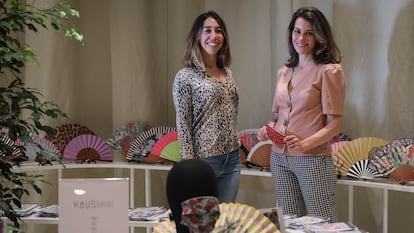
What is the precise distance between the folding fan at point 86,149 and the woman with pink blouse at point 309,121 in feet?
5.17

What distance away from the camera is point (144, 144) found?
3979 mm

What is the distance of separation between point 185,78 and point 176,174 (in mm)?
1636

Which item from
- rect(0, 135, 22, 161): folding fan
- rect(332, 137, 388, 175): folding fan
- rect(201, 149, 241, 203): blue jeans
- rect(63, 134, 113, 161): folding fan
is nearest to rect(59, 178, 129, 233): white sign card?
rect(0, 135, 22, 161): folding fan

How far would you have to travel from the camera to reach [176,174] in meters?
1.33

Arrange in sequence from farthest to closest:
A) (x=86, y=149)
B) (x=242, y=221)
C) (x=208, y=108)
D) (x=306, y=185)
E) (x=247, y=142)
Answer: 1. (x=86, y=149)
2. (x=247, y=142)
3. (x=208, y=108)
4. (x=306, y=185)
5. (x=242, y=221)

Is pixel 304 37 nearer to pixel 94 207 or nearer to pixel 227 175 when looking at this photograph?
pixel 227 175

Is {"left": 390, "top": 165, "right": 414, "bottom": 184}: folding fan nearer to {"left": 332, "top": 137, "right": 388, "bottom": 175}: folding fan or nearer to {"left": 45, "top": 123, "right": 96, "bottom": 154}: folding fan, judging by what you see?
{"left": 332, "top": 137, "right": 388, "bottom": 175}: folding fan

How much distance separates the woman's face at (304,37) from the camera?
2799mm

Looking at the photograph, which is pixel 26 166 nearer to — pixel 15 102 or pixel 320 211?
pixel 15 102

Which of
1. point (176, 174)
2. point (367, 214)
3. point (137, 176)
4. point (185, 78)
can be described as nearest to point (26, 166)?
point (137, 176)

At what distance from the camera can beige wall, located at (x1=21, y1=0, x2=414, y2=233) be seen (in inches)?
137

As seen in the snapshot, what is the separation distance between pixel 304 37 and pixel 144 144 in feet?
5.31

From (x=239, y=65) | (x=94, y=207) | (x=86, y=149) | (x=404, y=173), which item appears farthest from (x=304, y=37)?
(x=86, y=149)

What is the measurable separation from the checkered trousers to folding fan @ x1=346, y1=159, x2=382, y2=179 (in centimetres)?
47
